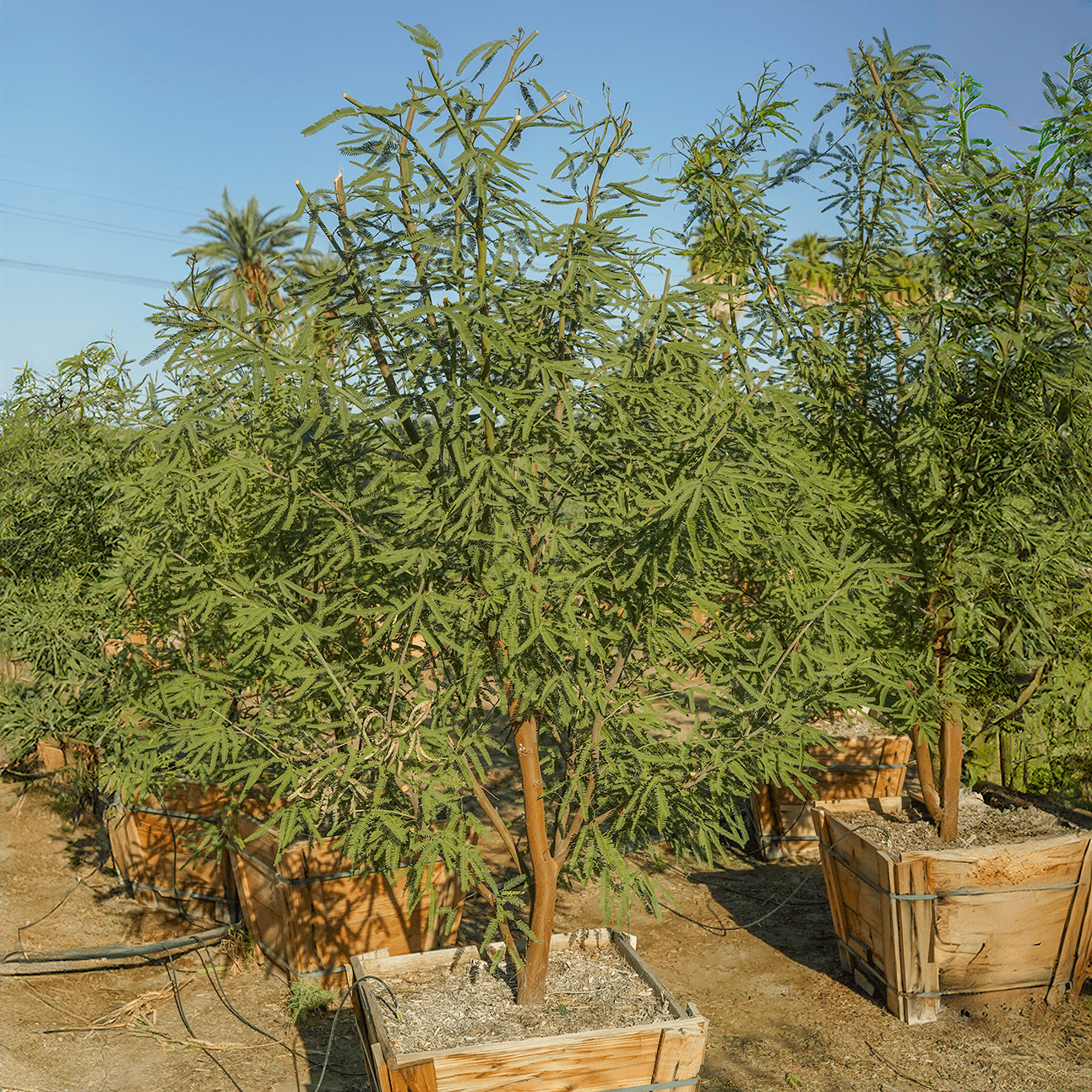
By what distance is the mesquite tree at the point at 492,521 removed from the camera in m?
3.06

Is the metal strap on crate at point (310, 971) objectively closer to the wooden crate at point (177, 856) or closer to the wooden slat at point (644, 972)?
the wooden crate at point (177, 856)

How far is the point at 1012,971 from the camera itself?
16.9ft

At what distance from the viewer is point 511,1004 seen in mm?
4129

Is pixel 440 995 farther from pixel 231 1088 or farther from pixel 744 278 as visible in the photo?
pixel 744 278

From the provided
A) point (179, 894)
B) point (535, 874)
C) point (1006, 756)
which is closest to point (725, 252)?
point (535, 874)

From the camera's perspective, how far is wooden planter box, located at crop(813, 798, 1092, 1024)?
5020 mm

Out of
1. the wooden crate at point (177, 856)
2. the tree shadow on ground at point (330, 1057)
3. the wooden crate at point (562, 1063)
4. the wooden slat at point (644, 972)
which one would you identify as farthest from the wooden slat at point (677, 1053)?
the wooden crate at point (177, 856)

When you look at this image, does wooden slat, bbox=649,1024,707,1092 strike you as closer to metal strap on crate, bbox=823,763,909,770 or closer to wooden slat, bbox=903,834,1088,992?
wooden slat, bbox=903,834,1088,992

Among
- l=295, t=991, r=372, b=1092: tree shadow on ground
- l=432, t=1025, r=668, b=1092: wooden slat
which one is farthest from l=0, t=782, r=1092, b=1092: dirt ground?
l=432, t=1025, r=668, b=1092: wooden slat

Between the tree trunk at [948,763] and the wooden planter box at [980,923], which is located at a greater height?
the tree trunk at [948,763]

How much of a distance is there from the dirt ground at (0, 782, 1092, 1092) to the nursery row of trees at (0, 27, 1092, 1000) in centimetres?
136

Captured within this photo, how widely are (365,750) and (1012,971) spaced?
393 cm

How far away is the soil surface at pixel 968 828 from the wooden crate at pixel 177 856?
13.3 ft

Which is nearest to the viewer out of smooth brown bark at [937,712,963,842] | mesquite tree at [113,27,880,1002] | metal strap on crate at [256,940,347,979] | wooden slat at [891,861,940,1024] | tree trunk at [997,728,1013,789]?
mesquite tree at [113,27,880,1002]
